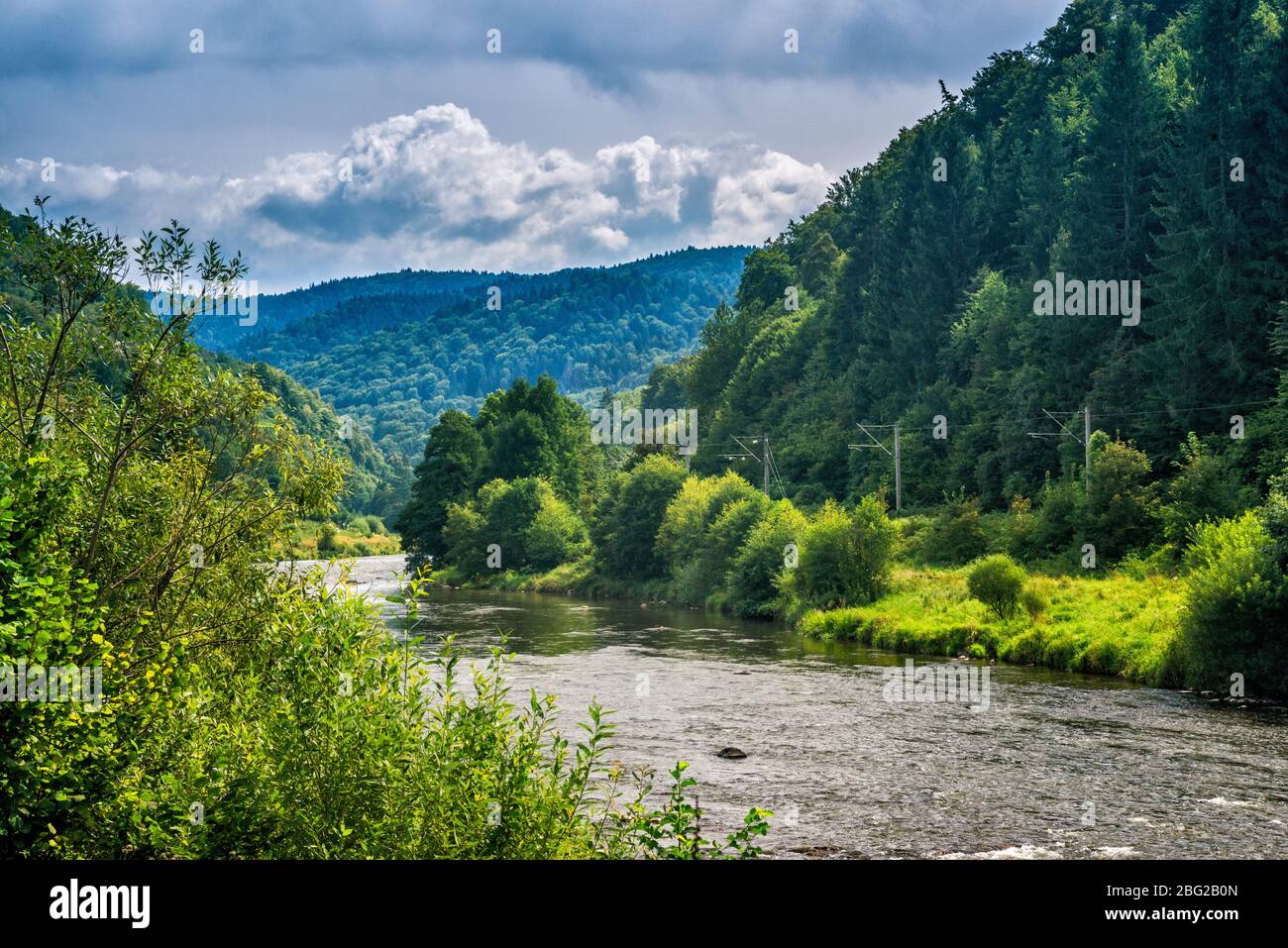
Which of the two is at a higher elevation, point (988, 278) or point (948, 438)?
point (988, 278)

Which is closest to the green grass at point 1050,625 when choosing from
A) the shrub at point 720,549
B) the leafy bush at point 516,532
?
the shrub at point 720,549

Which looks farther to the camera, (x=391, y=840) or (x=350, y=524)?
(x=350, y=524)

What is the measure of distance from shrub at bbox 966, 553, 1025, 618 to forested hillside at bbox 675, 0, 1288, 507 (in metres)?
11.4

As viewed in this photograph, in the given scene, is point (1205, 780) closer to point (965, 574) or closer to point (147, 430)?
point (147, 430)

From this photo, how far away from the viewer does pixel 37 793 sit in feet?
36.6

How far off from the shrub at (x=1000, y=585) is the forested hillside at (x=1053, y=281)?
37.4ft

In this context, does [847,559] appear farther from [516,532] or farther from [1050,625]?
[516,532]

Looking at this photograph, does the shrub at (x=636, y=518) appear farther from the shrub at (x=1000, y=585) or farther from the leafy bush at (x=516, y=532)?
the shrub at (x=1000, y=585)

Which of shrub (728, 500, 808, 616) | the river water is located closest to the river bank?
the river water

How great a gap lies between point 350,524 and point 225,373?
480 ft

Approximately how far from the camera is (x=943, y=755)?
26156 mm

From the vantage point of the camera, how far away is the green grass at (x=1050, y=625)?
3809 centimetres

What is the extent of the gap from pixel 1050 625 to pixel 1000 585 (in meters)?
3.65
